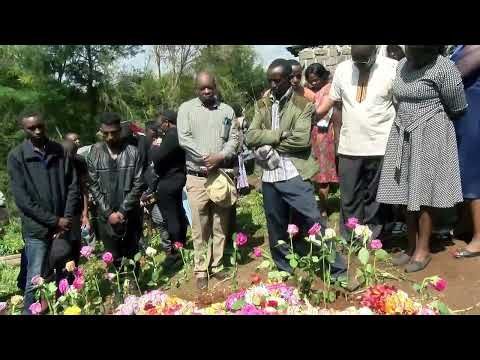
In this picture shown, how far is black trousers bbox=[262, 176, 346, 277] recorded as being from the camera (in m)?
3.63

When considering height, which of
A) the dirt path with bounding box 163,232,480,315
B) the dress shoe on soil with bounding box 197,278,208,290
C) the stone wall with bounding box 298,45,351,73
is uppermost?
the stone wall with bounding box 298,45,351,73

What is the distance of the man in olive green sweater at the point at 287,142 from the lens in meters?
3.61

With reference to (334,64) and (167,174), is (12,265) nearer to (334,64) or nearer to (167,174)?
(167,174)

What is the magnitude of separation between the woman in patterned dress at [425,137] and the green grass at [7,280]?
13.2ft

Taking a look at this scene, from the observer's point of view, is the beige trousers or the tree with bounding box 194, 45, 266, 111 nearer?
the beige trousers

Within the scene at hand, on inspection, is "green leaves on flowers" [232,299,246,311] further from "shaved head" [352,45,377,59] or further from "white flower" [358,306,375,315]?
"shaved head" [352,45,377,59]

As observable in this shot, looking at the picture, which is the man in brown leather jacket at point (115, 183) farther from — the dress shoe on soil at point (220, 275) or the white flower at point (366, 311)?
the white flower at point (366, 311)

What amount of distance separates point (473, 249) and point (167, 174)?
2941mm

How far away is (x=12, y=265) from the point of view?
249 inches

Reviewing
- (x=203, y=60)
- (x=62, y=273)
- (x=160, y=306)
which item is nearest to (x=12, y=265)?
(x=62, y=273)

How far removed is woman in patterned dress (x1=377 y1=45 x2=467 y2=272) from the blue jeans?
2834mm

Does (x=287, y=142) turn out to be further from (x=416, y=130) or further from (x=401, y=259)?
(x=401, y=259)

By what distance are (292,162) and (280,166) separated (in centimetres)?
10

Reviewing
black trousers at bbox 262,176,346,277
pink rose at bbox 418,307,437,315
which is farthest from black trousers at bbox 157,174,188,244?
pink rose at bbox 418,307,437,315
